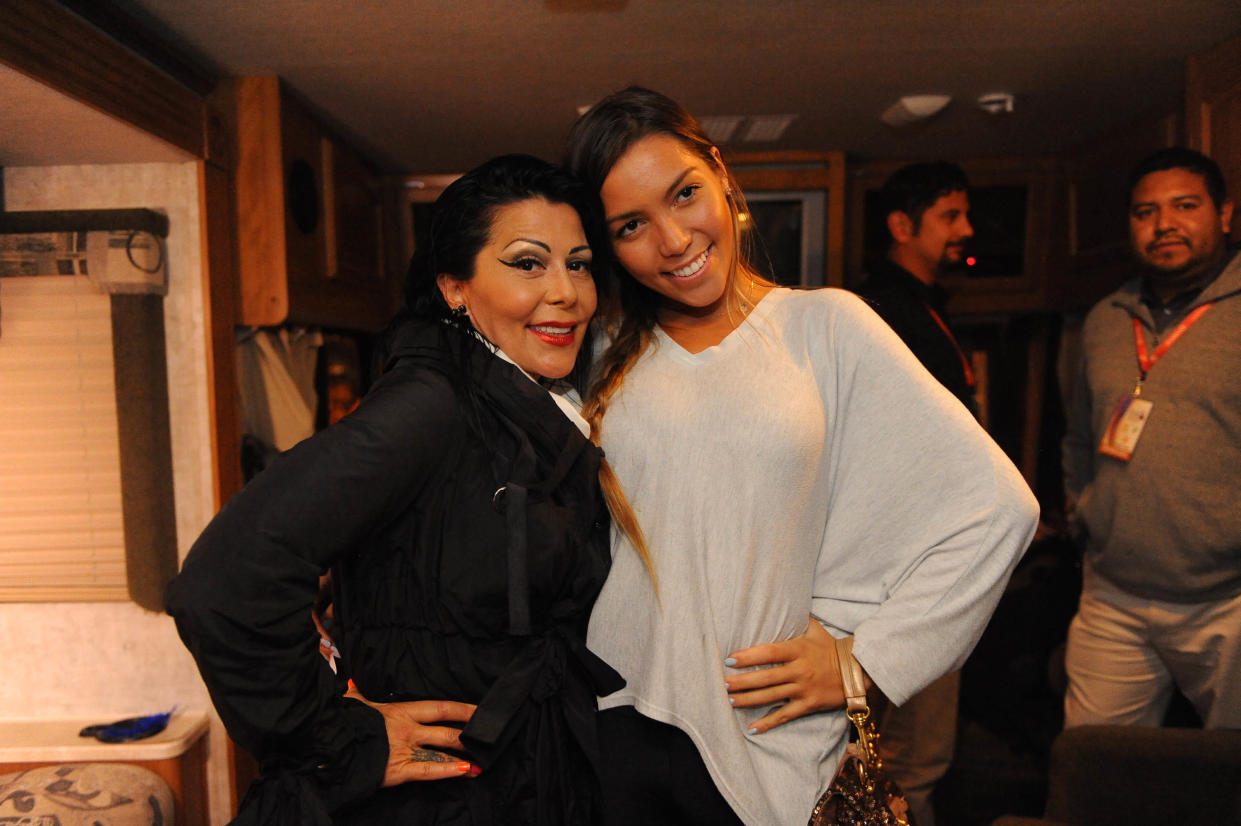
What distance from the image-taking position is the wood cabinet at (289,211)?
7.09 ft

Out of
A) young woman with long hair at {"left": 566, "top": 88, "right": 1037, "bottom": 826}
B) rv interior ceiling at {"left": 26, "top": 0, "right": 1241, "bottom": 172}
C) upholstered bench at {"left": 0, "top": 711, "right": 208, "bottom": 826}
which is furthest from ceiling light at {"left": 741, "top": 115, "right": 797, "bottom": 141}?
upholstered bench at {"left": 0, "top": 711, "right": 208, "bottom": 826}

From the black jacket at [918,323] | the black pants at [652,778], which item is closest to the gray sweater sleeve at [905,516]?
the black pants at [652,778]

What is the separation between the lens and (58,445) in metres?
1.90

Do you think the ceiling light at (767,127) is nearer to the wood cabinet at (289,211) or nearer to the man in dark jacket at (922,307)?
the man in dark jacket at (922,307)

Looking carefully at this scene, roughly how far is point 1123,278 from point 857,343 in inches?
93.3

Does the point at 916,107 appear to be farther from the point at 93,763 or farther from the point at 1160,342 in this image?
the point at 93,763

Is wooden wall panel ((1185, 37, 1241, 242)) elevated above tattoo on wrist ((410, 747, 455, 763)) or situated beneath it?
elevated above

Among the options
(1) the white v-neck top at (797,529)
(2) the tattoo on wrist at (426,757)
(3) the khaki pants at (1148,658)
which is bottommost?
(3) the khaki pants at (1148,658)

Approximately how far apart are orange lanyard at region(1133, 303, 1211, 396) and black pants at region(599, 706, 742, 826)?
178 cm

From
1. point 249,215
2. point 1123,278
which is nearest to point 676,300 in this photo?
point 249,215

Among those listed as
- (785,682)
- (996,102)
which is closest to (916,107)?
(996,102)

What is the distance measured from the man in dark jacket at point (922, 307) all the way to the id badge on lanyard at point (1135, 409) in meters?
0.40

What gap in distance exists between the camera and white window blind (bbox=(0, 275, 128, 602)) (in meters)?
1.87

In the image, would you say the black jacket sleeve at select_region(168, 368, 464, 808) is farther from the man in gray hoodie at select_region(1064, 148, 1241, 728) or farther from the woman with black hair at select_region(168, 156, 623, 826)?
the man in gray hoodie at select_region(1064, 148, 1241, 728)
